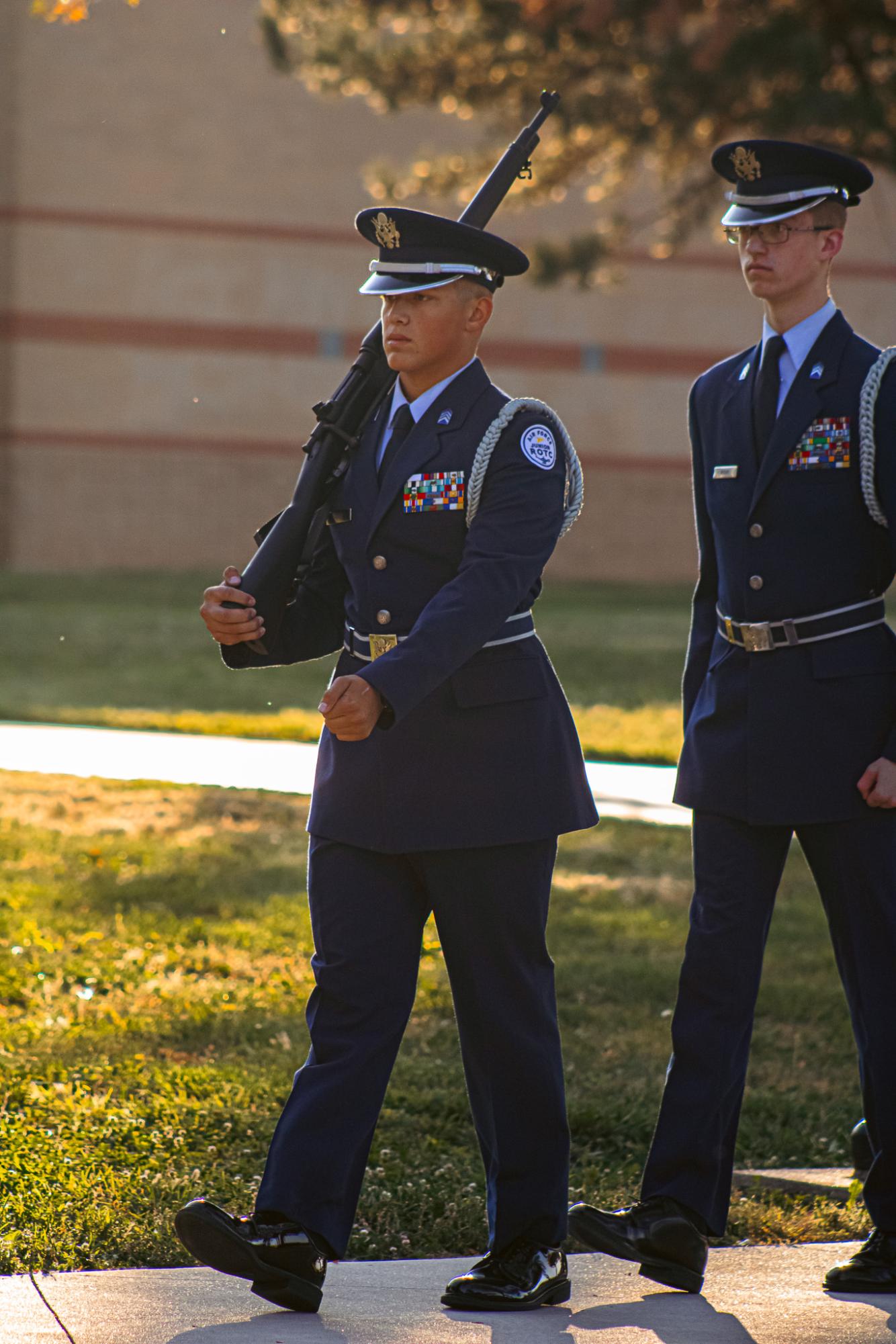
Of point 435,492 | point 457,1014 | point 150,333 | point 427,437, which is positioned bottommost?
point 457,1014

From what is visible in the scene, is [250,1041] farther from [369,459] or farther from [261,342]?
[261,342]

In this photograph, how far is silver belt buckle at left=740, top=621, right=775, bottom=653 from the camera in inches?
147

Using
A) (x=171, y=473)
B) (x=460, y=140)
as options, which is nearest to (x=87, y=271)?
(x=171, y=473)

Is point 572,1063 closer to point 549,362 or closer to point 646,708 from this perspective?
point 646,708

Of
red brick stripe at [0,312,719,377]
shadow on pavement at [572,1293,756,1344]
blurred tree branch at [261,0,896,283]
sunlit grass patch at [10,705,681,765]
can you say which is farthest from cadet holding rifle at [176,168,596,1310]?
red brick stripe at [0,312,719,377]

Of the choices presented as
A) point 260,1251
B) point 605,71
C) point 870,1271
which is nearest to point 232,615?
point 260,1251

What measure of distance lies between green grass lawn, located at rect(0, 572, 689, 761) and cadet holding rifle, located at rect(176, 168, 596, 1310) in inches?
320

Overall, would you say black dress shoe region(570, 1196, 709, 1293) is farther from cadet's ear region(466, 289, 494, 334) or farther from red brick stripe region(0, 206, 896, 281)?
red brick stripe region(0, 206, 896, 281)

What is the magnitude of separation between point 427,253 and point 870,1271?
2122 mm

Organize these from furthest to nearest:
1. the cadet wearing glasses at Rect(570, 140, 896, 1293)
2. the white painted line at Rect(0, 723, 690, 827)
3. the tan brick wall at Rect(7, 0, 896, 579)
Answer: the tan brick wall at Rect(7, 0, 896, 579)
the white painted line at Rect(0, 723, 690, 827)
the cadet wearing glasses at Rect(570, 140, 896, 1293)

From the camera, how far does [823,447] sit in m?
3.69

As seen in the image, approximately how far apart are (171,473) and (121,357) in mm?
1971

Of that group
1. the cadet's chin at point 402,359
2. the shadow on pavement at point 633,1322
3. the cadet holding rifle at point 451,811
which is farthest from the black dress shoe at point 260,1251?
the cadet's chin at point 402,359

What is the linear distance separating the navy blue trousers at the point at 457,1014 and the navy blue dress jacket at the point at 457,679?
0.07 m
